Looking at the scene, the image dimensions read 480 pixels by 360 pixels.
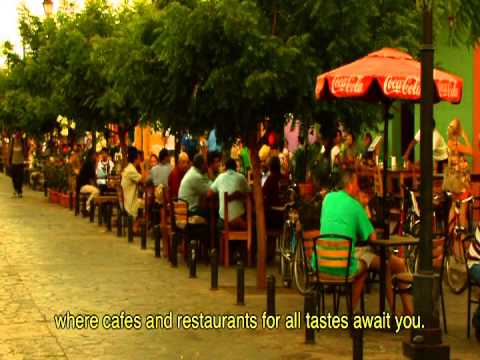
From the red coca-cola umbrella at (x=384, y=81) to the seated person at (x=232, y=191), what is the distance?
15.3ft

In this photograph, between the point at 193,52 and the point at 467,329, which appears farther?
the point at 193,52

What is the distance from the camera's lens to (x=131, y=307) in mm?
12609

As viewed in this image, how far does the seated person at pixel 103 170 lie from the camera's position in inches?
1110

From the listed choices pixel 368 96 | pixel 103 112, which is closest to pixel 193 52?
pixel 368 96

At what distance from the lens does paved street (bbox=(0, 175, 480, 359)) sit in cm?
1016

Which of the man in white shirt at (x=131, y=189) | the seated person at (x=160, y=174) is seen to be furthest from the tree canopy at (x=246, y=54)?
the man in white shirt at (x=131, y=189)

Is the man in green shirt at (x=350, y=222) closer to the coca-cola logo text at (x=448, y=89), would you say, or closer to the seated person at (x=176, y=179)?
the coca-cola logo text at (x=448, y=89)

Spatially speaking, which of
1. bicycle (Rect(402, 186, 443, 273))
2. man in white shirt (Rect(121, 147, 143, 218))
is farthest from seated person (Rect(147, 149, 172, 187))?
bicycle (Rect(402, 186, 443, 273))

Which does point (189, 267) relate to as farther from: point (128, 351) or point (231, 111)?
point (128, 351)

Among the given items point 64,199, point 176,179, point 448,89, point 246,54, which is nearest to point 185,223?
point 176,179

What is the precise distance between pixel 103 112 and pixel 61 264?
29.7ft

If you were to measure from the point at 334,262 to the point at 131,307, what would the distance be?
291 centimetres

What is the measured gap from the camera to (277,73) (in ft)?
43.0

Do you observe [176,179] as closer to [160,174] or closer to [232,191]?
[160,174]
